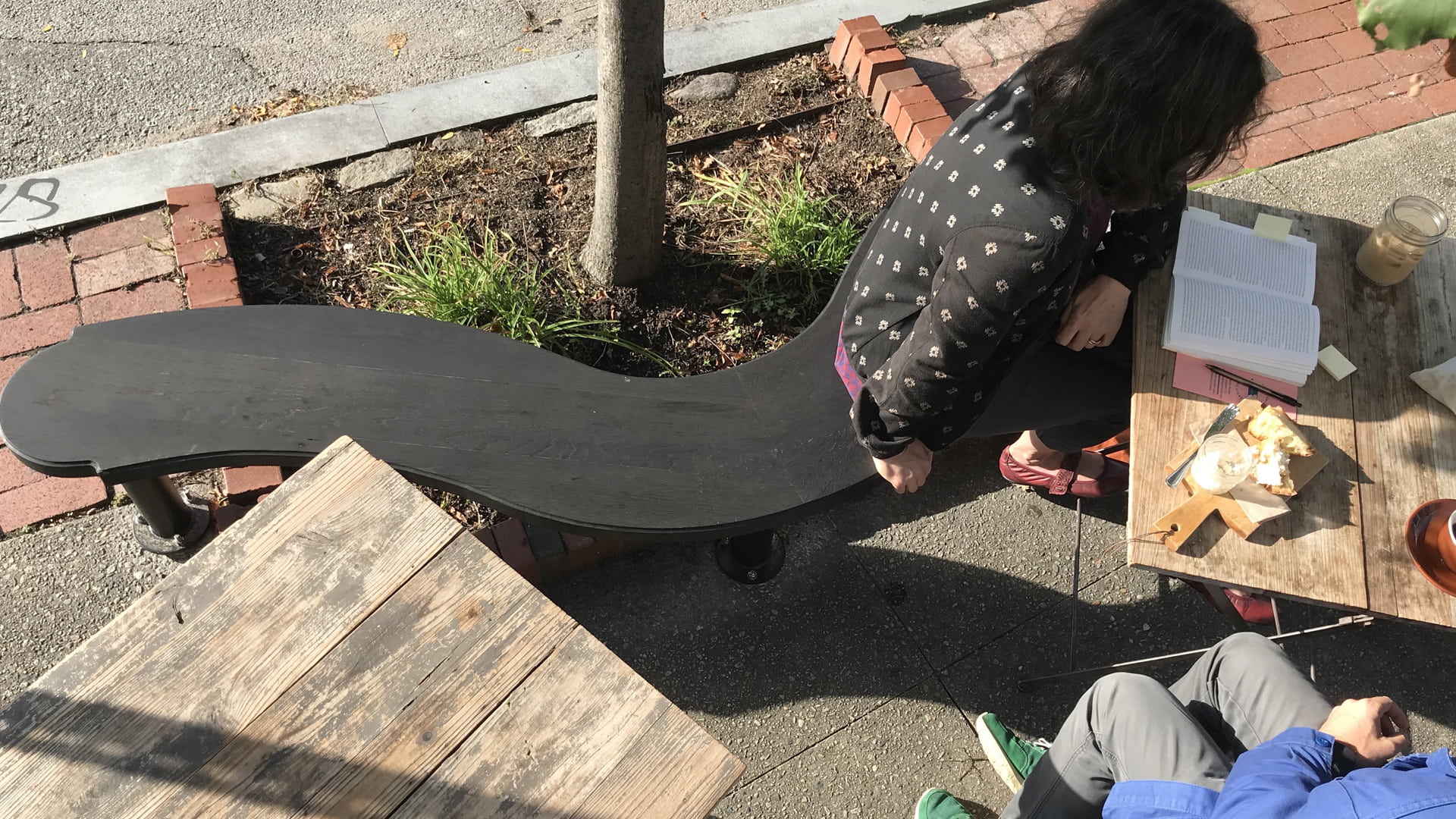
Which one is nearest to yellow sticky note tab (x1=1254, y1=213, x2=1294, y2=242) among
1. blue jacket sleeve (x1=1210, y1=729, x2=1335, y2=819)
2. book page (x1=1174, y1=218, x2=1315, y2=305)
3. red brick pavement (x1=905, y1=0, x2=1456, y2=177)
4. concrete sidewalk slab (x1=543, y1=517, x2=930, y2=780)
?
book page (x1=1174, y1=218, x2=1315, y2=305)

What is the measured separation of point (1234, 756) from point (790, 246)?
6.47ft

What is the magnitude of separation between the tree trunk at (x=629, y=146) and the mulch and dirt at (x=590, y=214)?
0.14 m

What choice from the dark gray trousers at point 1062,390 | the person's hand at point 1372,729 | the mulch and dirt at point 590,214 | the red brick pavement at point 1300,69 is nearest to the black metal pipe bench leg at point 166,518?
the mulch and dirt at point 590,214

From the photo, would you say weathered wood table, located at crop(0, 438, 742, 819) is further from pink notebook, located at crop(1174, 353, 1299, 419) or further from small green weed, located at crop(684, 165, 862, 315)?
small green weed, located at crop(684, 165, 862, 315)

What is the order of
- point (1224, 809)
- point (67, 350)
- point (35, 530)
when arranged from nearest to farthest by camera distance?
point (1224, 809) → point (67, 350) → point (35, 530)

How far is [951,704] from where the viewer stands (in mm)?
2738

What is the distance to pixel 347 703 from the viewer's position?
5.38 ft

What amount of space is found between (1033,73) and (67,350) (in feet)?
7.61

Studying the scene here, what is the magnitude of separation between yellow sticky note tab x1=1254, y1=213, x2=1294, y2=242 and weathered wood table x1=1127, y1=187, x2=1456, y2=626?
35 millimetres

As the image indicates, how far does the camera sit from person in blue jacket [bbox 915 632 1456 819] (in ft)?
5.00

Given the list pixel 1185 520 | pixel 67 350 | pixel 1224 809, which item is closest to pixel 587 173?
pixel 67 350

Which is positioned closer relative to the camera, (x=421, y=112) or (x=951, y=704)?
(x=951, y=704)

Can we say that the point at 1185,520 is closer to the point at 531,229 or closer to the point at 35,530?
the point at 531,229

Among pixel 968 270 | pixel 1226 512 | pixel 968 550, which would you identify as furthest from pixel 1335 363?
pixel 968 550
